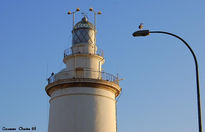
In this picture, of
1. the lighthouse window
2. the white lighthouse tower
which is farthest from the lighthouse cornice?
the lighthouse window

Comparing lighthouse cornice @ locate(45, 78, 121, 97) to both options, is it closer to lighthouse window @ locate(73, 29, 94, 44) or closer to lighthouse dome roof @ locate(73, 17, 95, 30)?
lighthouse window @ locate(73, 29, 94, 44)

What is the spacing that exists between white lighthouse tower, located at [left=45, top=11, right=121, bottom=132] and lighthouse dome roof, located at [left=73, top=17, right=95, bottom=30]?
0.98m

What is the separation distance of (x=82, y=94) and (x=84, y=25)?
19.0ft

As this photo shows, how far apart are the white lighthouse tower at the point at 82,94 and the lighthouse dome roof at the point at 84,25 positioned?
978mm

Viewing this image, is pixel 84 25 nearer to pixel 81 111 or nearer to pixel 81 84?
pixel 81 84

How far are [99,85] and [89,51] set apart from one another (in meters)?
3.02

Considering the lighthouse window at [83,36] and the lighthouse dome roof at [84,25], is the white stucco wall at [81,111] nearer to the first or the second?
the lighthouse window at [83,36]

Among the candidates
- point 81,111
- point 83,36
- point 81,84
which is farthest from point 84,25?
point 81,111

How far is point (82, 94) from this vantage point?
930 inches

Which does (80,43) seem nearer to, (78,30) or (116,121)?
(78,30)

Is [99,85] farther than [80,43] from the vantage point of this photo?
No

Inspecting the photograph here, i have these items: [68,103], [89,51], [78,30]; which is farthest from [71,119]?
[78,30]

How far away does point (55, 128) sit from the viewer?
77.4 feet

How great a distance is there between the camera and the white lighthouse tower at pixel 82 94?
76.0ft
